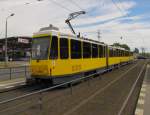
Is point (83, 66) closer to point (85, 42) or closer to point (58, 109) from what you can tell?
point (85, 42)

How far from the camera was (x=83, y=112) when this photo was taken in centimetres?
873

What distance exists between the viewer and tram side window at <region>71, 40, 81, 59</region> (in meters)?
15.3

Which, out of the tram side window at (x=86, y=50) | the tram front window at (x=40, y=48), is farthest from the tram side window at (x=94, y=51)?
the tram front window at (x=40, y=48)

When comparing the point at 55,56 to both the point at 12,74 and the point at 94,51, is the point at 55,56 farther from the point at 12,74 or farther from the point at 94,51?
the point at 12,74

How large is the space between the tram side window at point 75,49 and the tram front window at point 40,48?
1.88 m

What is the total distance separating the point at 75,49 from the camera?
51.4 ft

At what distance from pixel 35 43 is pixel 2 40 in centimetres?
8288

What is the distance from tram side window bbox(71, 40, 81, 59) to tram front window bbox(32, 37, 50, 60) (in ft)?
6.18

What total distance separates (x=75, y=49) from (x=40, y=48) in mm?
2405

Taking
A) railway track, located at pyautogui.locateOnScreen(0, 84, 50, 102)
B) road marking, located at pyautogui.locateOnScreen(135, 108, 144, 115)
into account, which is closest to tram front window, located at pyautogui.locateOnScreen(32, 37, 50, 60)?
railway track, located at pyautogui.locateOnScreen(0, 84, 50, 102)

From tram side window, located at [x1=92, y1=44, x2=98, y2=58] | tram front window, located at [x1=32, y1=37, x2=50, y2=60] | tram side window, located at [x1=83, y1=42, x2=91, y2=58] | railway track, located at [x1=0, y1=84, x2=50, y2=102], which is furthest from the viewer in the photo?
tram side window, located at [x1=92, y1=44, x2=98, y2=58]

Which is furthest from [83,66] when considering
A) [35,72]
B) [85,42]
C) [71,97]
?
[71,97]

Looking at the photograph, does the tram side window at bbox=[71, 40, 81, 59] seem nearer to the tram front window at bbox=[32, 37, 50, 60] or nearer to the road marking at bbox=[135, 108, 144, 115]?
the tram front window at bbox=[32, 37, 50, 60]

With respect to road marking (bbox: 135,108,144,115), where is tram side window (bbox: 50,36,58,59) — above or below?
above
